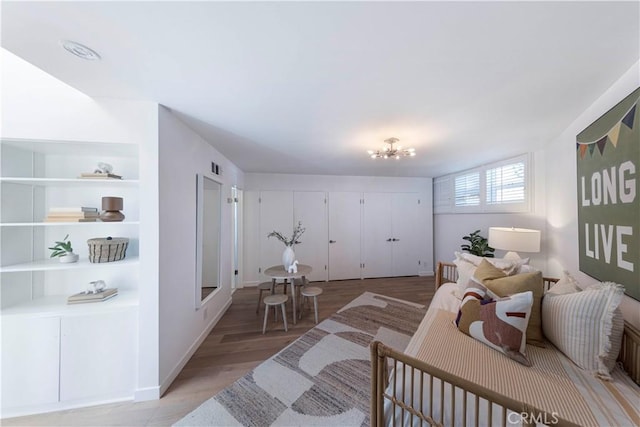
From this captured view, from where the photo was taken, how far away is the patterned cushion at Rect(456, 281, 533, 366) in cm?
124

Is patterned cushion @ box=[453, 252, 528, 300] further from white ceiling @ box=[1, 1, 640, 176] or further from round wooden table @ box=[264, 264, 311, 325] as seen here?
round wooden table @ box=[264, 264, 311, 325]

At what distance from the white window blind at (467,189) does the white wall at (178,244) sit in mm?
4329

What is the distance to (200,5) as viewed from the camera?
0.87m

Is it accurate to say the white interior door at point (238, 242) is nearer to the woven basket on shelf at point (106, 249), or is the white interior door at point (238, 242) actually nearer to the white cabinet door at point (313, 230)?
the white cabinet door at point (313, 230)

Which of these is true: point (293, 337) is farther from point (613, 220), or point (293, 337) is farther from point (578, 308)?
point (613, 220)

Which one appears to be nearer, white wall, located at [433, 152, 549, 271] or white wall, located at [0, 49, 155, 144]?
white wall, located at [0, 49, 155, 144]

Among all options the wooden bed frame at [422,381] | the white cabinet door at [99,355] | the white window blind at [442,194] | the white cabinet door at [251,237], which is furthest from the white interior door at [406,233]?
the white cabinet door at [99,355]

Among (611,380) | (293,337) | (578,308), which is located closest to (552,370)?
(611,380)

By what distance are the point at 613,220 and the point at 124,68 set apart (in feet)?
10.3

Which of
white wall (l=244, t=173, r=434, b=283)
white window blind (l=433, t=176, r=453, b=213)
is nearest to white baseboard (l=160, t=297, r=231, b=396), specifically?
white wall (l=244, t=173, r=434, b=283)

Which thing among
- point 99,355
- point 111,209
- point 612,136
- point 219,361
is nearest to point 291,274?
point 219,361

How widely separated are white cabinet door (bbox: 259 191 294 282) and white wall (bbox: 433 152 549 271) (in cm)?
333

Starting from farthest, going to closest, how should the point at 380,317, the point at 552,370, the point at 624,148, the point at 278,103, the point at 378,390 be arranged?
the point at 380,317, the point at 278,103, the point at 624,148, the point at 552,370, the point at 378,390

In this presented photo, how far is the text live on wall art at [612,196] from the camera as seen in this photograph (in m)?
1.19
